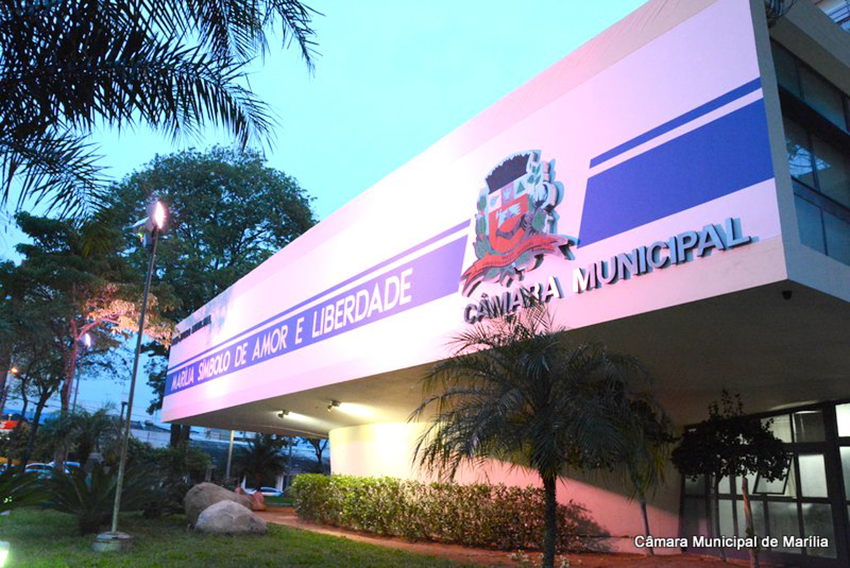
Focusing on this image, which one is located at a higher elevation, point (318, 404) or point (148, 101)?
point (148, 101)

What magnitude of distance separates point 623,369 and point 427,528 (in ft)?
25.9

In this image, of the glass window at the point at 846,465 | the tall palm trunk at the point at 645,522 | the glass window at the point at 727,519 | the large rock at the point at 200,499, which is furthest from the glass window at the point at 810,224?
the large rock at the point at 200,499

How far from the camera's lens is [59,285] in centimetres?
2411

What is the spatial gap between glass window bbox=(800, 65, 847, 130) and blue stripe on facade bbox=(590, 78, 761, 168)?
2226 mm

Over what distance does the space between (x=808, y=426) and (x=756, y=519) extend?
6.32 ft

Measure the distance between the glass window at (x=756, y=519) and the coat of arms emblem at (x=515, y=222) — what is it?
6.20 meters

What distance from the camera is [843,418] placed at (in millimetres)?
10977

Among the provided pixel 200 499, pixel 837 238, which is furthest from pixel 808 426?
pixel 200 499

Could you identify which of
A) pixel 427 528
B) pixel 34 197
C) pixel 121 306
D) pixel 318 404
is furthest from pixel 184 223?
pixel 34 197

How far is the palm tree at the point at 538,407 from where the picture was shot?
26.6ft

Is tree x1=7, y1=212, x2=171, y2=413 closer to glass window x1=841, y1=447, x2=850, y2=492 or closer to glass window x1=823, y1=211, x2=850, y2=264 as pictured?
glass window x1=823, y1=211, x2=850, y2=264

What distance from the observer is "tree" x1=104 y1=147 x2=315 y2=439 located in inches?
1396

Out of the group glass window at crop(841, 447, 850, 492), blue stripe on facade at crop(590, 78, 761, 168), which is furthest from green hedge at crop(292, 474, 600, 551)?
blue stripe on facade at crop(590, 78, 761, 168)

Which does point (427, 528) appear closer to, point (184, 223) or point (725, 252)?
point (725, 252)
